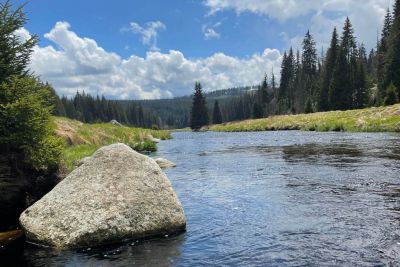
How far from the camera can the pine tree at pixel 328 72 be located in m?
92.2

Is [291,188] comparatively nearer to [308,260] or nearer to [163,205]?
[163,205]

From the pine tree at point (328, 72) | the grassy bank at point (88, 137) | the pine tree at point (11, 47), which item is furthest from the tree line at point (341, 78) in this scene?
the pine tree at point (11, 47)

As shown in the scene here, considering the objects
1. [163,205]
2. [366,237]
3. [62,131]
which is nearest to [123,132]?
[62,131]

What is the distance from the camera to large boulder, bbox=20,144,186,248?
30.1 feet

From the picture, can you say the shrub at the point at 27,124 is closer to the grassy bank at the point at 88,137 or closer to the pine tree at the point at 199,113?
the grassy bank at the point at 88,137

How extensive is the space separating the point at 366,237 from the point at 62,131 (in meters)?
21.8

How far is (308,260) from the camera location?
7.71 meters

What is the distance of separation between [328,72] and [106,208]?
92182 mm

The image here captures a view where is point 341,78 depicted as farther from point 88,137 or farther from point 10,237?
point 10,237

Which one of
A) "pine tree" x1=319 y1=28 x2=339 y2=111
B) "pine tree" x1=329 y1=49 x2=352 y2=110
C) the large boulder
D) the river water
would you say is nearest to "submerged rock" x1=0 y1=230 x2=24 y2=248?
the large boulder

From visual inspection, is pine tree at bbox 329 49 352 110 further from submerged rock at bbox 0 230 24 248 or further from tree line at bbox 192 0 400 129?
submerged rock at bbox 0 230 24 248

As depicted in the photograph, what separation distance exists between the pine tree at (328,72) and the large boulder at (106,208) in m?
83.9

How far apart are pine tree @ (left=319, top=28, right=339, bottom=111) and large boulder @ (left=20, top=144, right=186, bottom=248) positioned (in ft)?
275

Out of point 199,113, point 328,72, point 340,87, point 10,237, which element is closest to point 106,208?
point 10,237
